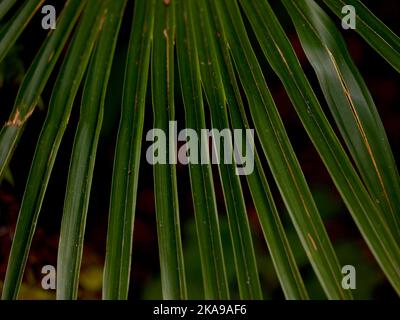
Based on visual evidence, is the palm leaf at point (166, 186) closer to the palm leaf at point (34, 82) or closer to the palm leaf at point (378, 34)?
the palm leaf at point (34, 82)

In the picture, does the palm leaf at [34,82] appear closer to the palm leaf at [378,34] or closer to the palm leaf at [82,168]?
the palm leaf at [82,168]

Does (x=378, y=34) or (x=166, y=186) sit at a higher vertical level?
(x=378, y=34)

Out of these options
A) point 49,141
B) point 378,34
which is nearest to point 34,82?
point 49,141

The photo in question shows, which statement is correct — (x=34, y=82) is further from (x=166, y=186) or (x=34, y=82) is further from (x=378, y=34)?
(x=378, y=34)

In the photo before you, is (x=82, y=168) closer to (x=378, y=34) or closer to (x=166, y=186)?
(x=166, y=186)

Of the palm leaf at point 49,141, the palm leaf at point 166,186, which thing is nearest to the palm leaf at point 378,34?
the palm leaf at point 166,186

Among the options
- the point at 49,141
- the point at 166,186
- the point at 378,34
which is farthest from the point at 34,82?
the point at 378,34

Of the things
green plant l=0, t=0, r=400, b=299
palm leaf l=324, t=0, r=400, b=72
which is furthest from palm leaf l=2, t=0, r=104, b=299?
palm leaf l=324, t=0, r=400, b=72

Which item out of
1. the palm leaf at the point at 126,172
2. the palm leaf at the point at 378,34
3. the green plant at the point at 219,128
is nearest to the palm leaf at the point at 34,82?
the green plant at the point at 219,128
